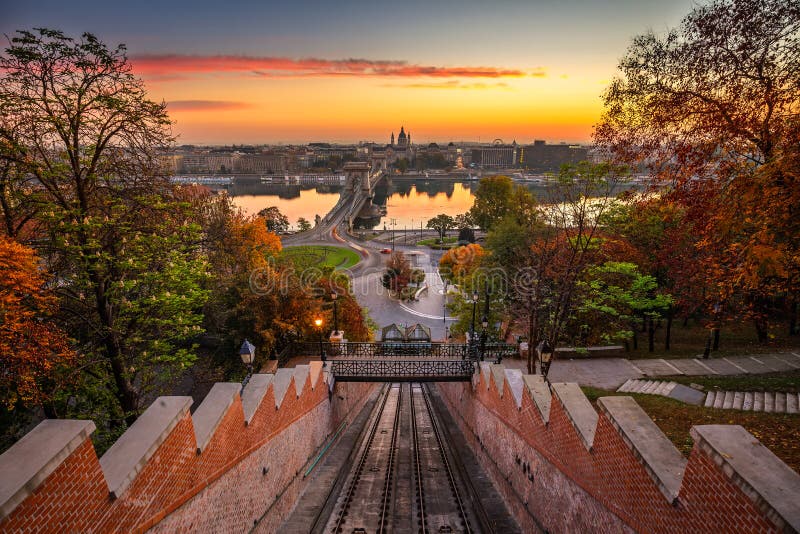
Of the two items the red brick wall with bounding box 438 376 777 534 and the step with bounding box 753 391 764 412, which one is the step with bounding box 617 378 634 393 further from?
the red brick wall with bounding box 438 376 777 534

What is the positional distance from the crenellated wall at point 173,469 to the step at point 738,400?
35.0ft

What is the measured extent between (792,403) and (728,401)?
1.25 m

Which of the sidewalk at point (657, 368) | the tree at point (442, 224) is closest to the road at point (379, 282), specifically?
the tree at point (442, 224)

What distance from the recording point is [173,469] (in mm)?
5355

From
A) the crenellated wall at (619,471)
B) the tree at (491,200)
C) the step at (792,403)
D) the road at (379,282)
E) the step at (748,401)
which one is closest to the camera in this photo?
the crenellated wall at (619,471)

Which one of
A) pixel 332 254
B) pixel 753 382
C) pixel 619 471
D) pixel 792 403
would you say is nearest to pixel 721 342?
pixel 753 382

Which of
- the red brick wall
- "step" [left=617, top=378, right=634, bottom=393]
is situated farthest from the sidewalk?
the red brick wall

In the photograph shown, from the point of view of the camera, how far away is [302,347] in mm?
19125

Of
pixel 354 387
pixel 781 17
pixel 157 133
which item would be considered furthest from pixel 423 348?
pixel 781 17

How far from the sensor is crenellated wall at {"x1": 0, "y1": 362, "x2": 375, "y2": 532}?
3.50 metres

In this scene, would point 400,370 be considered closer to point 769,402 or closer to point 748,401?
point 748,401

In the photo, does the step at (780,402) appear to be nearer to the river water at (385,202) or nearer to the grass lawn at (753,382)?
the grass lawn at (753,382)

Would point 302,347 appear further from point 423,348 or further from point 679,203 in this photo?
point 679,203

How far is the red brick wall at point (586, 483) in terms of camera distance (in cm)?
384
